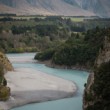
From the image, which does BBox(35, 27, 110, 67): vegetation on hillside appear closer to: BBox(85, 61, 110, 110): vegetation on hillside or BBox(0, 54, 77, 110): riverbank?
BBox(0, 54, 77, 110): riverbank

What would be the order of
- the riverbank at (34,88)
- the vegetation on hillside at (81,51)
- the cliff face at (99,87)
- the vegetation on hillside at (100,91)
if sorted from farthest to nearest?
the vegetation on hillside at (81,51) < the riverbank at (34,88) < the cliff face at (99,87) < the vegetation on hillside at (100,91)

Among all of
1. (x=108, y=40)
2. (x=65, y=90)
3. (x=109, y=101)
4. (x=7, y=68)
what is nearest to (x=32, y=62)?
(x=7, y=68)

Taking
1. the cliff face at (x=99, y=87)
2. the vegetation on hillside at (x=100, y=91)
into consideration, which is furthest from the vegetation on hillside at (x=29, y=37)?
the vegetation on hillside at (x=100, y=91)

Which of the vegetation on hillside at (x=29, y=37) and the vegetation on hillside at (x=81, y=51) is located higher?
the vegetation on hillside at (x=81, y=51)

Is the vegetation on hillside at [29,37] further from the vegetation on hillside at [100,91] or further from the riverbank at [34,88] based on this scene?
the vegetation on hillside at [100,91]

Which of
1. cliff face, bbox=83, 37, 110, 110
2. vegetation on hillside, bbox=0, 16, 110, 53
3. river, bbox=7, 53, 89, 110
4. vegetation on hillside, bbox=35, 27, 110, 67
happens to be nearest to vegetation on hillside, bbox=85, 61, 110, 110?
cliff face, bbox=83, 37, 110, 110

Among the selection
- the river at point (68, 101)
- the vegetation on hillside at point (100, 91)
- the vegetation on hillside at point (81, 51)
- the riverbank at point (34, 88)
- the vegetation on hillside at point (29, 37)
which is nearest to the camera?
the vegetation on hillside at point (100, 91)

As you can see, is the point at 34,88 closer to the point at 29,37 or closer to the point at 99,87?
the point at 99,87

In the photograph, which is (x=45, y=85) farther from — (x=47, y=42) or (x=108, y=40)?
(x=47, y=42)
